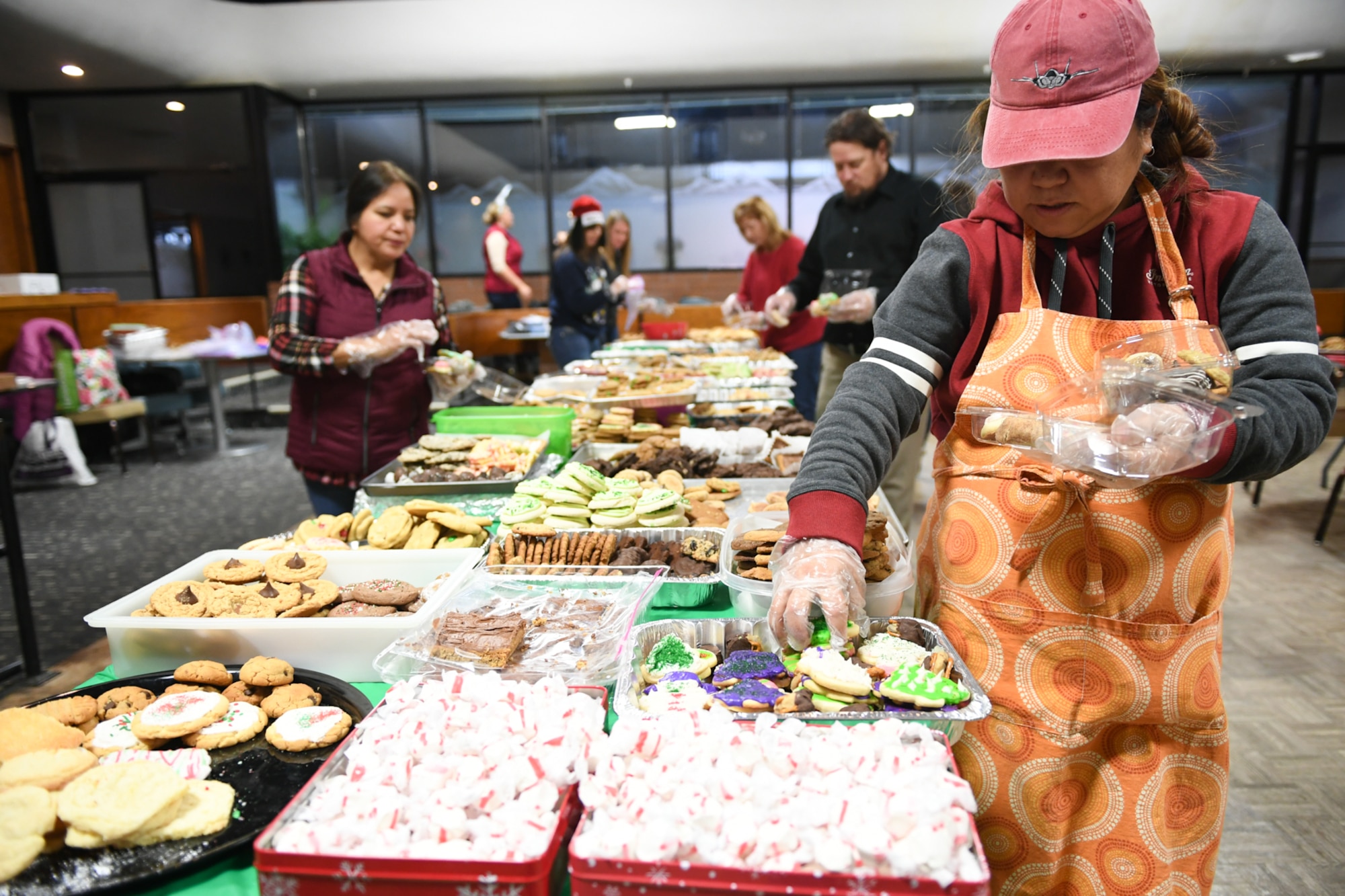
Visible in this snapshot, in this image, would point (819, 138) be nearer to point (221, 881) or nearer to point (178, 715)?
point (178, 715)

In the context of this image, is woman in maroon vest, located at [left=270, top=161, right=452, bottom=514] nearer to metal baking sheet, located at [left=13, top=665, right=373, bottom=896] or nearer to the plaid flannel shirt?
the plaid flannel shirt

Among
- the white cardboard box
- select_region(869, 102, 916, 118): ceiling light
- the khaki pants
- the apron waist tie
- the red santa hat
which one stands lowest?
the khaki pants

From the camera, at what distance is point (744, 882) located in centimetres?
74

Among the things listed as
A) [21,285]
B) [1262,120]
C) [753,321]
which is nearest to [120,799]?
[753,321]

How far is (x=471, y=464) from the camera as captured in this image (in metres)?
2.33

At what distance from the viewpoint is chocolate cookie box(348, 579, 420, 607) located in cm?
139

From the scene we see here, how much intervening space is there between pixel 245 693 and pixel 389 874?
0.55 metres

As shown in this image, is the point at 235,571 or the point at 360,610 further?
the point at 235,571

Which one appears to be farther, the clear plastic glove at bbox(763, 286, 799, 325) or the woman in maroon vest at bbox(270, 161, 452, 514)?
the clear plastic glove at bbox(763, 286, 799, 325)

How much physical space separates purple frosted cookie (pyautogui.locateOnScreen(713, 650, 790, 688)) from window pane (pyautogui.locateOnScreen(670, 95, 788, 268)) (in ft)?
34.2

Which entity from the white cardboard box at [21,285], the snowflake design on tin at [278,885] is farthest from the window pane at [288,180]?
the snowflake design on tin at [278,885]

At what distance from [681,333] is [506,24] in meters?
6.09

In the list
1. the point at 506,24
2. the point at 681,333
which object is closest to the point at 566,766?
the point at 681,333

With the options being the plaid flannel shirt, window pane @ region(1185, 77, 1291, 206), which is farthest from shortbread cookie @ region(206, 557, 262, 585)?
window pane @ region(1185, 77, 1291, 206)
